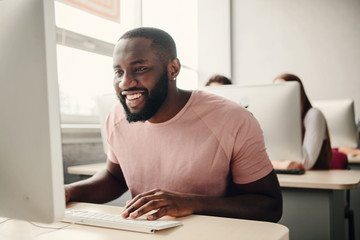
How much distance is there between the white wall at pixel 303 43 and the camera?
3852 mm

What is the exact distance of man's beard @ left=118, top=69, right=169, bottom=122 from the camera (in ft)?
3.76

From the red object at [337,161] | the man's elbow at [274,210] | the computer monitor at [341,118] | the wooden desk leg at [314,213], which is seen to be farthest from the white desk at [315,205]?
the computer monitor at [341,118]

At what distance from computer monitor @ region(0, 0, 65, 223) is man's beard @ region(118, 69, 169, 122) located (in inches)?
23.9

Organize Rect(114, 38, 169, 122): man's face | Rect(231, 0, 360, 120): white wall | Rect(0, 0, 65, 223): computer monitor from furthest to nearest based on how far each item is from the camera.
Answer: Rect(231, 0, 360, 120): white wall < Rect(114, 38, 169, 122): man's face < Rect(0, 0, 65, 223): computer monitor

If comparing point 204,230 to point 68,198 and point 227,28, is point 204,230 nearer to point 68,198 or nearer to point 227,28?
point 68,198

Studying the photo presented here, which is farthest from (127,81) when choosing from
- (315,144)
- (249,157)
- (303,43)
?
(303,43)

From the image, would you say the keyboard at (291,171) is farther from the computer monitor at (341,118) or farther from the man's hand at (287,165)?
the computer monitor at (341,118)

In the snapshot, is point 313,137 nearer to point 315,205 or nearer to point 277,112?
point 277,112

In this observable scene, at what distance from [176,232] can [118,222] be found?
12 cm

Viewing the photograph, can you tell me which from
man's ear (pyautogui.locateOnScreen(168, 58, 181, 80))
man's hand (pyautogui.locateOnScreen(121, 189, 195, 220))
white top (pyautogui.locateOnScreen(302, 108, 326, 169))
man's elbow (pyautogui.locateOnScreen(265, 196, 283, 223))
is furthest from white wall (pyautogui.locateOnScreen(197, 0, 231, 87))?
man's hand (pyautogui.locateOnScreen(121, 189, 195, 220))

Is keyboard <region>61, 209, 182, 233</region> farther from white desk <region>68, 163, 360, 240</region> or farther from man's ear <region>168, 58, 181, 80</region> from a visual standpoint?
white desk <region>68, 163, 360, 240</region>

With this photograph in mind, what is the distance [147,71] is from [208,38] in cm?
336

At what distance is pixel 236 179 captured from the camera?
1.10 metres

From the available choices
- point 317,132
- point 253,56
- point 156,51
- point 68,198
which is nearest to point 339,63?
point 253,56
